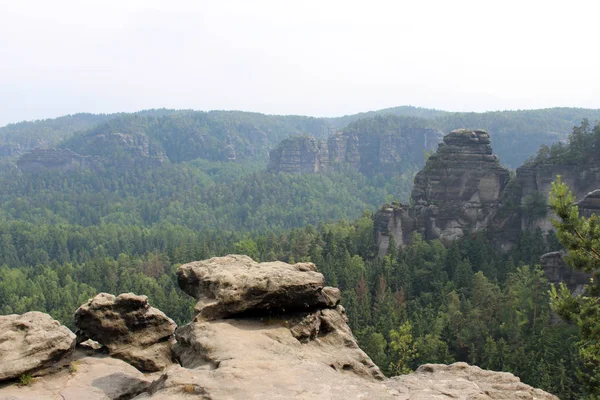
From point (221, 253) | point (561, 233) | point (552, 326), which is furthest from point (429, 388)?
point (221, 253)

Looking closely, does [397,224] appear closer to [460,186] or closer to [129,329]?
[460,186]

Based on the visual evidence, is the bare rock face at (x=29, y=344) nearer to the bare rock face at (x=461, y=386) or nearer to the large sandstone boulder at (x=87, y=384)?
the large sandstone boulder at (x=87, y=384)

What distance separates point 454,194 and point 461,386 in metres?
64.3

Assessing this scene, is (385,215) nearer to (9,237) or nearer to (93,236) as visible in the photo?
(93,236)

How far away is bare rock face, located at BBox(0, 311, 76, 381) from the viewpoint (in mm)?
17938

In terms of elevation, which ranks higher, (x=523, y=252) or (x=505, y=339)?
(x=523, y=252)

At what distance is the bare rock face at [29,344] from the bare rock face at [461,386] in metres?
10.8

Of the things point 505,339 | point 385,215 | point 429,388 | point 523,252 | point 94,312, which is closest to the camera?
point 429,388

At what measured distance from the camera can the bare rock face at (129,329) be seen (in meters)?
21.7

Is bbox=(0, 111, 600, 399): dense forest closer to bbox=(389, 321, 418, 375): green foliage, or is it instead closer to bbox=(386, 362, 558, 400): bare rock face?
bbox=(389, 321, 418, 375): green foliage

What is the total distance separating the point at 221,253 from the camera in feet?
339

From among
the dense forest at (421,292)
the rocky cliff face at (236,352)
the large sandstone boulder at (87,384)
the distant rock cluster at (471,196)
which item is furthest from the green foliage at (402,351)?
the large sandstone boulder at (87,384)

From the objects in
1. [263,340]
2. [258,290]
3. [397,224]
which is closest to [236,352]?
[263,340]

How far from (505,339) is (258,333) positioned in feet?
143
